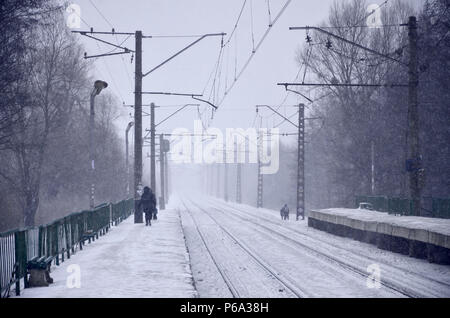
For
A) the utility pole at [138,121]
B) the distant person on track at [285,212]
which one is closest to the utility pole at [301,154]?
the distant person on track at [285,212]

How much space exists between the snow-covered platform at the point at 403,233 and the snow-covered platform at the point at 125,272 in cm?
628

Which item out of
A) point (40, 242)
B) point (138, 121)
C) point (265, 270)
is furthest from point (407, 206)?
point (40, 242)

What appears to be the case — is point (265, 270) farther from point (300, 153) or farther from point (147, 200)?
point (300, 153)

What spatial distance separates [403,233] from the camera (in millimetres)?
17250

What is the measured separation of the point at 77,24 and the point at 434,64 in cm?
2003

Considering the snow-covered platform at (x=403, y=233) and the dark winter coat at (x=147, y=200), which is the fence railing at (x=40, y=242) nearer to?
the dark winter coat at (x=147, y=200)

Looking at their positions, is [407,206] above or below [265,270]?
above

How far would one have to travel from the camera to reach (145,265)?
1367cm

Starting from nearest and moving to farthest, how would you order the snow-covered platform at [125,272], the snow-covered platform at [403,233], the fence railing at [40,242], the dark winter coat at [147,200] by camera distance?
the snow-covered platform at [125,272] < the fence railing at [40,242] < the snow-covered platform at [403,233] < the dark winter coat at [147,200]

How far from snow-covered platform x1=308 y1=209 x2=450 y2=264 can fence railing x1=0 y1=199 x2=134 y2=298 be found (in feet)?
30.6

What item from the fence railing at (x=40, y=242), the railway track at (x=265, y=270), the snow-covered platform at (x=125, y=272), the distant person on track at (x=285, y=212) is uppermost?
the fence railing at (x=40, y=242)

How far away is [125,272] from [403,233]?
863 centimetres

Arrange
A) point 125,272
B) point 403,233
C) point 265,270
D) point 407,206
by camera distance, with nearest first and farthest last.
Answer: point 125,272, point 265,270, point 403,233, point 407,206

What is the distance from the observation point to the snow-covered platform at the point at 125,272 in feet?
34.1
